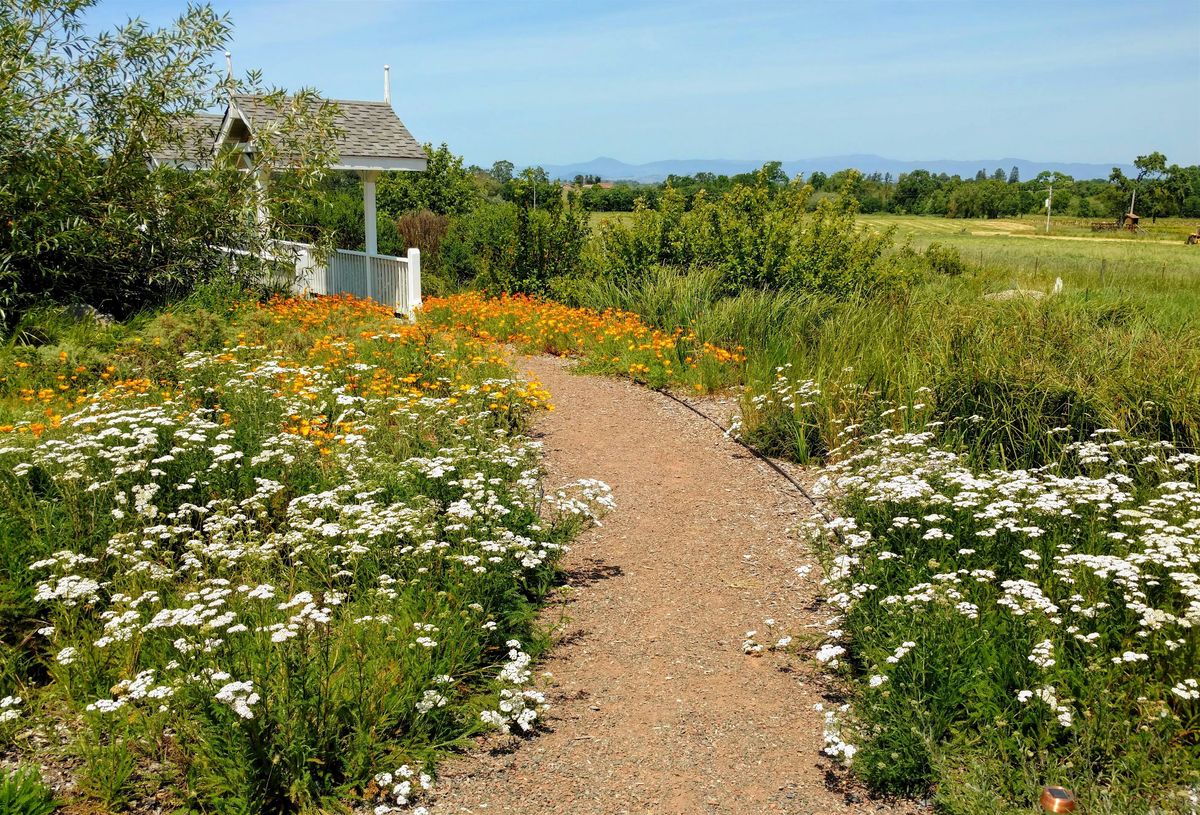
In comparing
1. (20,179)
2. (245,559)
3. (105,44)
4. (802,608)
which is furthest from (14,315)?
(802,608)

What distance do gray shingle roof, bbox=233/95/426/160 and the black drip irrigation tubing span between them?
370 inches

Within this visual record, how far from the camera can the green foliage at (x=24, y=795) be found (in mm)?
3137

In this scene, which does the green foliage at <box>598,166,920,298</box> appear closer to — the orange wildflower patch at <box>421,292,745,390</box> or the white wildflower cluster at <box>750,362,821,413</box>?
the orange wildflower patch at <box>421,292,745,390</box>

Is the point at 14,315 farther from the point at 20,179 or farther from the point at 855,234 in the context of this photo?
the point at 855,234

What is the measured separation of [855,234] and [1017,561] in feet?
30.8

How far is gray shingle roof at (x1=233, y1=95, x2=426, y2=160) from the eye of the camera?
16922 mm

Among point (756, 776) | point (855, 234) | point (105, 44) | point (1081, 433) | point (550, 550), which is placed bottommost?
point (756, 776)

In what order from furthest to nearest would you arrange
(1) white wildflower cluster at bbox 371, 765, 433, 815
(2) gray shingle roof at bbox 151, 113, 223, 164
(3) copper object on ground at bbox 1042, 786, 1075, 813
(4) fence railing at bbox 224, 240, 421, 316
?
(4) fence railing at bbox 224, 240, 421, 316, (2) gray shingle roof at bbox 151, 113, 223, 164, (1) white wildflower cluster at bbox 371, 765, 433, 815, (3) copper object on ground at bbox 1042, 786, 1075, 813

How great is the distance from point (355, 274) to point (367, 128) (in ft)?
10.2

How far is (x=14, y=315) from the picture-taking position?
1046 centimetres

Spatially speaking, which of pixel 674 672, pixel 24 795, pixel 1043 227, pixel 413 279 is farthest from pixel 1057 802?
pixel 1043 227

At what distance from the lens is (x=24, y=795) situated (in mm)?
3184

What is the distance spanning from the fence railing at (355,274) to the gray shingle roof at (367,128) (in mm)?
1949

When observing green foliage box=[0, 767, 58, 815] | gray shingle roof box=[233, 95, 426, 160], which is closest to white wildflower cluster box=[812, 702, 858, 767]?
green foliage box=[0, 767, 58, 815]
